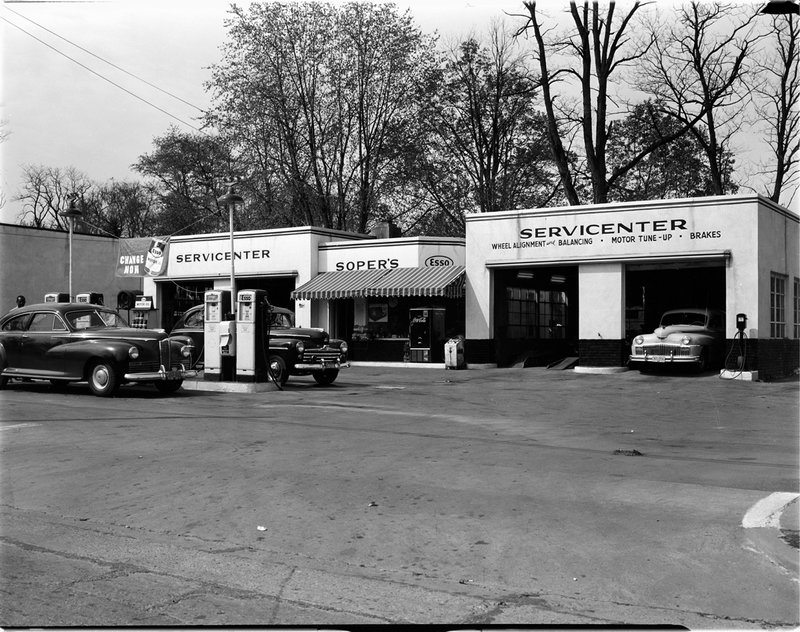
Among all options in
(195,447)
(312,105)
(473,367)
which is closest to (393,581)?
(195,447)

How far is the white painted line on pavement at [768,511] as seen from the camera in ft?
20.2

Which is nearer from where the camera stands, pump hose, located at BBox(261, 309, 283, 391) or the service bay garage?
pump hose, located at BBox(261, 309, 283, 391)

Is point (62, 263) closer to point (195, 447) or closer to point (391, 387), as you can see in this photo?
point (391, 387)

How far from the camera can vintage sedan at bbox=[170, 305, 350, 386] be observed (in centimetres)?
1902

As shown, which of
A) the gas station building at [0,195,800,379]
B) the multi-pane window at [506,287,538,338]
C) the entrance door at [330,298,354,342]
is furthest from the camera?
the entrance door at [330,298,354,342]

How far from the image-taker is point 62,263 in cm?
4000

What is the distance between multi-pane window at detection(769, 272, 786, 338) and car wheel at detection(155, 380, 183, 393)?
16979mm

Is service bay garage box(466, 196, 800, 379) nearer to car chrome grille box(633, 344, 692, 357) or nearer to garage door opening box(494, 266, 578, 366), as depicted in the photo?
garage door opening box(494, 266, 578, 366)

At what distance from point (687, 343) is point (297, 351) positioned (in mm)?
10793

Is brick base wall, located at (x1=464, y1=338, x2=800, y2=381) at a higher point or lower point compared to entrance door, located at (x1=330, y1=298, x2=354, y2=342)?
lower

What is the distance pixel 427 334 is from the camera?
96.1ft

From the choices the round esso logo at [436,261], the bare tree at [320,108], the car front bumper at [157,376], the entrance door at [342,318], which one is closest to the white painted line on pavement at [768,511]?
the car front bumper at [157,376]

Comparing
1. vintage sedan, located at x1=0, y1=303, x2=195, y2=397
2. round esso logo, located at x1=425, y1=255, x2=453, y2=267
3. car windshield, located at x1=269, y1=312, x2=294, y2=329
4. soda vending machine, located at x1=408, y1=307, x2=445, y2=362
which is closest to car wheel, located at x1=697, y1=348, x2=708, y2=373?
soda vending machine, located at x1=408, y1=307, x2=445, y2=362

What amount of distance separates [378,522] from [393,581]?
55.0 inches
